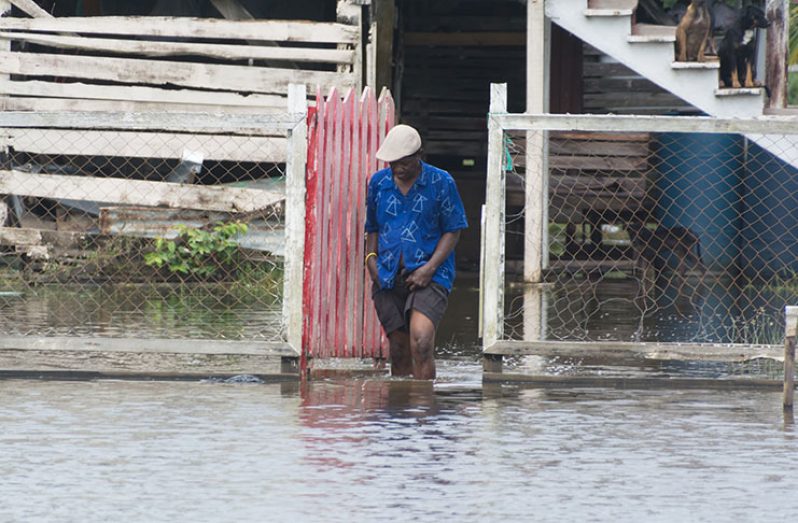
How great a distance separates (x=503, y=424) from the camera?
Result: 789 centimetres

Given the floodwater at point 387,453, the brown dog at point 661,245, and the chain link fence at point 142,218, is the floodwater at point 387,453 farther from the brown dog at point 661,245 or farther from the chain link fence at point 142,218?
the brown dog at point 661,245

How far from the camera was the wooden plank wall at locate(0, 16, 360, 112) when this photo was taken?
15672 millimetres

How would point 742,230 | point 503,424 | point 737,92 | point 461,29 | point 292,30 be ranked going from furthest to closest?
point 461,29
point 742,230
point 292,30
point 737,92
point 503,424

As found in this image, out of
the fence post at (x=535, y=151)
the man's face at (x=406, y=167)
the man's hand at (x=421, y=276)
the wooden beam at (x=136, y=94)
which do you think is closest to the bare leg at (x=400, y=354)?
the man's hand at (x=421, y=276)

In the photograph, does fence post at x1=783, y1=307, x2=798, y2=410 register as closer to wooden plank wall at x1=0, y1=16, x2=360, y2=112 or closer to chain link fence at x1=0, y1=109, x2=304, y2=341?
chain link fence at x1=0, y1=109, x2=304, y2=341

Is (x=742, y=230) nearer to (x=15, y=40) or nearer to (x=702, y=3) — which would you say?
(x=702, y=3)

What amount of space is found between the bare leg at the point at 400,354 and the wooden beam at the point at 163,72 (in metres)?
6.76

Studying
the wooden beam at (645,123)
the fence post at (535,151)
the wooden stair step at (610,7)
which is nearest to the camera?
the wooden beam at (645,123)

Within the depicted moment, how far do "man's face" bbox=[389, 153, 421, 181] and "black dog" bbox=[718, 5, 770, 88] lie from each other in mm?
6739

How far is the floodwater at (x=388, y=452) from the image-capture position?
6.02m

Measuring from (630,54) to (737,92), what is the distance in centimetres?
112

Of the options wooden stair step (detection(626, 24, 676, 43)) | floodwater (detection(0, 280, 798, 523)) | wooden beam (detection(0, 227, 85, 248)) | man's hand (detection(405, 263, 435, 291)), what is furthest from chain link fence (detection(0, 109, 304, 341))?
floodwater (detection(0, 280, 798, 523))

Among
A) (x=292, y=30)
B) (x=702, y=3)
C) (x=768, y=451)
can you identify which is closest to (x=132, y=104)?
(x=292, y=30)

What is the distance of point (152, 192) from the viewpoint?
15.7m
